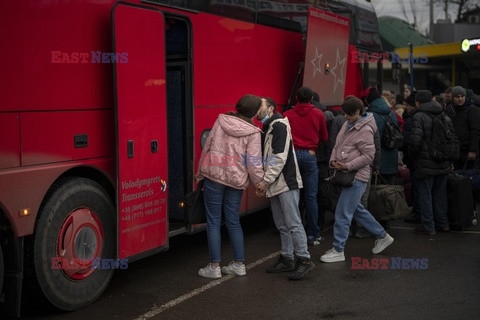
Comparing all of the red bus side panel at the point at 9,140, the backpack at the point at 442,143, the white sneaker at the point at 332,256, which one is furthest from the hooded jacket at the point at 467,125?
the red bus side panel at the point at 9,140

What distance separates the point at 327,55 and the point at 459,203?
275cm

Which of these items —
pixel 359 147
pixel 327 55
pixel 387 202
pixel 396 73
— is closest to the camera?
pixel 359 147

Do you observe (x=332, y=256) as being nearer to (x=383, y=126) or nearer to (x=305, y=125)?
(x=305, y=125)

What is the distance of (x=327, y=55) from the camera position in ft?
32.3

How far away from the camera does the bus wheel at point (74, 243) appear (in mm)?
5145

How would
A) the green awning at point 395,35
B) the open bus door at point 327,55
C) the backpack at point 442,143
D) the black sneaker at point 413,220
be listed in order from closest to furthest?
1. the backpack at point 442,143
2. the open bus door at point 327,55
3. the black sneaker at point 413,220
4. the green awning at point 395,35

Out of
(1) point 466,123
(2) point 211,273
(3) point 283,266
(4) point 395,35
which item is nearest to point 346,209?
(3) point 283,266

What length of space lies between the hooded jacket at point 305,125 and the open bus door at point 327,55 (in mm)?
1327

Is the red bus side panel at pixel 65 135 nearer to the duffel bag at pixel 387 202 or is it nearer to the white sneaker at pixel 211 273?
the white sneaker at pixel 211 273

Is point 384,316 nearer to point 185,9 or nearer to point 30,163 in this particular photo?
point 30,163

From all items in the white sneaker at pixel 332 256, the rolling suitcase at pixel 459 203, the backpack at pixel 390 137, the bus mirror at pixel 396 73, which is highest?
the bus mirror at pixel 396 73

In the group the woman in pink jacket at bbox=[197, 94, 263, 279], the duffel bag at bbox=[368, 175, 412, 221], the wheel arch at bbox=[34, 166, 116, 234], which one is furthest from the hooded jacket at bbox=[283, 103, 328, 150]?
the wheel arch at bbox=[34, 166, 116, 234]

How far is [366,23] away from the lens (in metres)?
12.0

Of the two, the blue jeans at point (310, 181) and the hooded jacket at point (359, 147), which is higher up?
the hooded jacket at point (359, 147)
